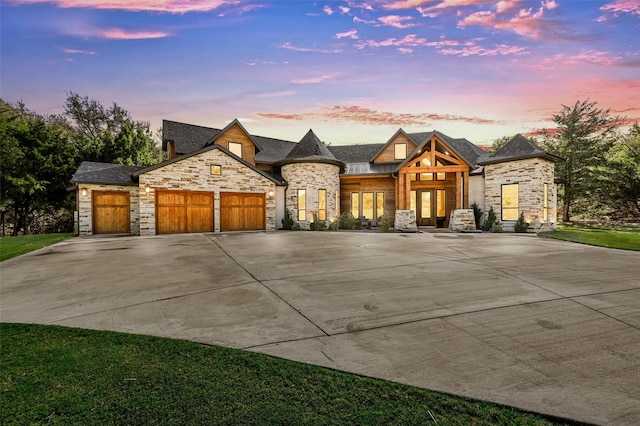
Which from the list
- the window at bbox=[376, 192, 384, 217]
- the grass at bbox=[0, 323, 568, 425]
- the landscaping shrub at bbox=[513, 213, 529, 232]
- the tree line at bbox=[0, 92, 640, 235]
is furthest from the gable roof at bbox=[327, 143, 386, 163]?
the grass at bbox=[0, 323, 568, 425]

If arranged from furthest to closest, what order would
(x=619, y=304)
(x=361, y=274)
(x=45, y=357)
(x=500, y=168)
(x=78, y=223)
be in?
(x=500, y=168) → (x=78, y=223) → (x=361, y=274) → (x=619, y=304) → (x=45, y=357)

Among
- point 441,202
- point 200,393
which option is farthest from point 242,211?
point 200,393

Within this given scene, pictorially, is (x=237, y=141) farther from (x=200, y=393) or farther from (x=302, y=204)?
(x=200, y=393)

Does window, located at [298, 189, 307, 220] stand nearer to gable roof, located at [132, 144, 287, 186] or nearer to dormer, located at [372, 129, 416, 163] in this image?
gable roof, located at [132, 144, 287, 186]

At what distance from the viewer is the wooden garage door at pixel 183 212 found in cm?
1631

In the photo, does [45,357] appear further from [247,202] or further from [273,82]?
[273,82]

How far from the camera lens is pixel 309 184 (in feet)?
68.0

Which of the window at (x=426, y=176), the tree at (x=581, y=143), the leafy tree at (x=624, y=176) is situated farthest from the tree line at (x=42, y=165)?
the leafy tree at (x=624, y=176)

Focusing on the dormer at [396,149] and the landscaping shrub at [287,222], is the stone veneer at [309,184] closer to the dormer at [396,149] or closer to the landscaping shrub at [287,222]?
the landscaping shrub at [287,222]

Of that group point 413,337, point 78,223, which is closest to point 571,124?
point 413,337

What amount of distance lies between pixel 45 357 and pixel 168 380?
5.03ft

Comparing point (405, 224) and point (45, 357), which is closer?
point (45, 357)

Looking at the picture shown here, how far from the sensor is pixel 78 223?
659 inches

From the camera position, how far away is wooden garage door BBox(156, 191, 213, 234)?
53.5 ft
